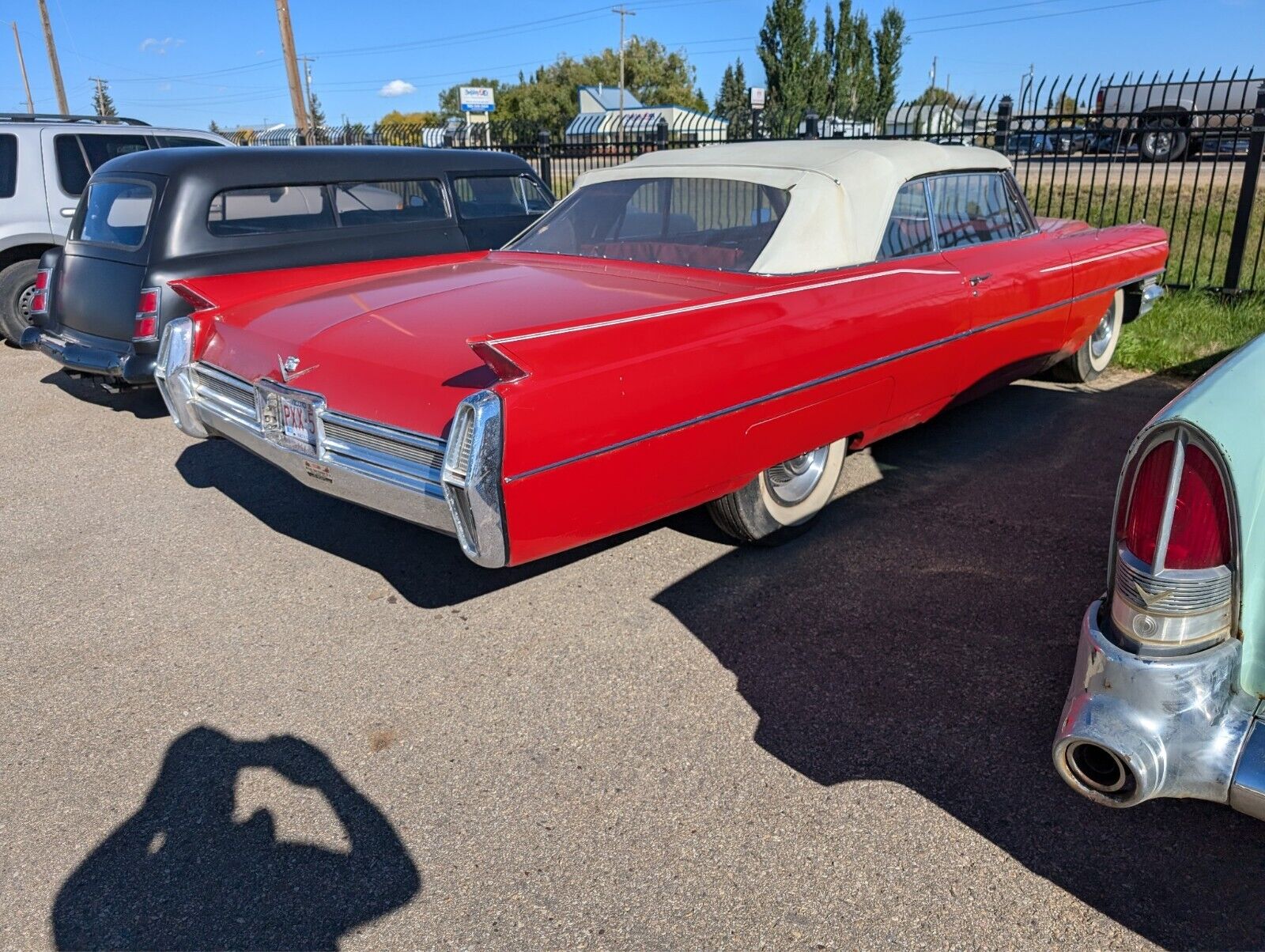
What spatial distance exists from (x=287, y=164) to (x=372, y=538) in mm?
3160

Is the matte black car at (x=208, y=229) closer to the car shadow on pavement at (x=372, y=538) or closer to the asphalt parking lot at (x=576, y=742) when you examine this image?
the car shadow on pavement at (x=372, y=538)

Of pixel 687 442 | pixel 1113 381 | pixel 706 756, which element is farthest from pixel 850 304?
pixel 1113 381

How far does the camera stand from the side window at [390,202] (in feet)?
21.0

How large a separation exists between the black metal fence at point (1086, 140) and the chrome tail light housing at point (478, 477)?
628cm

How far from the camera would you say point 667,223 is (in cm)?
426

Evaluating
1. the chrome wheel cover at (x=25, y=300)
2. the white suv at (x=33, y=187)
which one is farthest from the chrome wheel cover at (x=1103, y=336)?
the chrome wheel cover at (x=25, y=300)

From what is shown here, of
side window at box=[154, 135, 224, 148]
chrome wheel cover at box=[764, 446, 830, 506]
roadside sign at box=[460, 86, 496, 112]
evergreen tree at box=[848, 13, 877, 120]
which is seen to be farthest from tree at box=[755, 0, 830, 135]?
chrome wheel cover at box=[764, 446, 830, 506]

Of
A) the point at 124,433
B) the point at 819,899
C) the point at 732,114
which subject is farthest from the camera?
the point at 732,114

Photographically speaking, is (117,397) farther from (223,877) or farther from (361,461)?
(223,877)

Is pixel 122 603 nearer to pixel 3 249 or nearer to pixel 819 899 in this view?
pixel 819 899

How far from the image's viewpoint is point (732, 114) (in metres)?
10.9

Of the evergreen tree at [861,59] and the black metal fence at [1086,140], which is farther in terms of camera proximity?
the evergreen tree at [861,59]

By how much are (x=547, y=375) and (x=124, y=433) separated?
417 cm

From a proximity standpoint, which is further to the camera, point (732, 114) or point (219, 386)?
point (732, 114)
